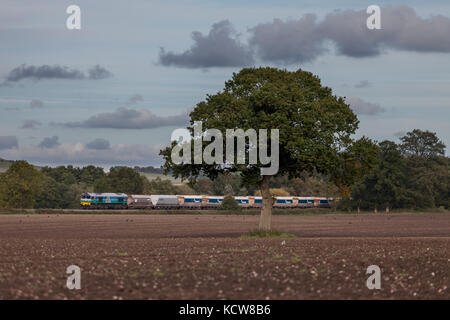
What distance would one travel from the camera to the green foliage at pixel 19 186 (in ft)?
589

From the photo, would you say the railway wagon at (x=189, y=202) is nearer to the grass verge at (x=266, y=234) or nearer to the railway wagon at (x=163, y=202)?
the railway wagon at (x=163, y=202)

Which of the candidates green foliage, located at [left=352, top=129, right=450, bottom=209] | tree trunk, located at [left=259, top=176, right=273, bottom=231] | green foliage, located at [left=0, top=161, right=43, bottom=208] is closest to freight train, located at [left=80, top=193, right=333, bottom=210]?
green foliage, located at [left=0, top=161, right=43, bottom=208]

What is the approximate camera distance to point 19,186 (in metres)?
179

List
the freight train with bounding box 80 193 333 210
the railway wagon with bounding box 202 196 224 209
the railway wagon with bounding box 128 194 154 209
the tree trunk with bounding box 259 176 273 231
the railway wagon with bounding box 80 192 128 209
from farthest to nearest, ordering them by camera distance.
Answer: the railway wagon with bounding box 202 196 224 209 → the railway wagon with bounding box 128 194 154 209 → the freight train with bounding box 80 193 333 210 → the railway wagon with bounding box 80 192 128 209 → the tree trunk with bounding box 259 176 273 231

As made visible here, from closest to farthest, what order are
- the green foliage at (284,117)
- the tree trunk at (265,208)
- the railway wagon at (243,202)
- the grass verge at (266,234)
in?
the green foliage at (284,117) < the grass verge at (266,234) < the tree trunk at (265,208) < the railway wagon at (243,202)

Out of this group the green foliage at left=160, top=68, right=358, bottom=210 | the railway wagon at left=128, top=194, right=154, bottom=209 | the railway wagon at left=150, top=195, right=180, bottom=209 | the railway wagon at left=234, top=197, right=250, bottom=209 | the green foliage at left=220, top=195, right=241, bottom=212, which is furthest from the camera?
the railway wagon at left=234, top=197, right=250, bottom=209

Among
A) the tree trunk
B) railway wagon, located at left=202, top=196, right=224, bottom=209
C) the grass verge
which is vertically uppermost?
the tree trunk

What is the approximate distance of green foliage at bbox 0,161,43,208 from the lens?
7067 inches

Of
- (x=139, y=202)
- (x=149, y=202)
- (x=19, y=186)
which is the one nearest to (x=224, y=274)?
(x=139, y=202)

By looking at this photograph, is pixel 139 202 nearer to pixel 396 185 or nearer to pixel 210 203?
pixel 210 203

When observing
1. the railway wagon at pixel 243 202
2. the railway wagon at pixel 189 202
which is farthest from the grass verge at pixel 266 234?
the railway wagon at pixel 243 202

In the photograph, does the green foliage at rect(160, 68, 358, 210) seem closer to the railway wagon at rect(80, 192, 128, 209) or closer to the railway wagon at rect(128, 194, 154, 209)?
the railway wagon at rect(80, 192, 128, 209)
